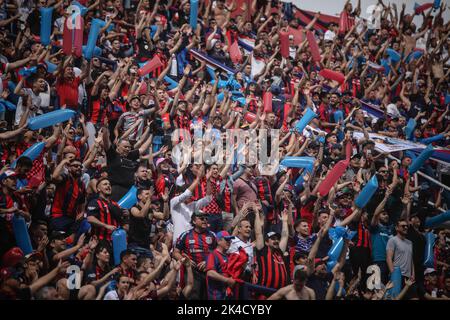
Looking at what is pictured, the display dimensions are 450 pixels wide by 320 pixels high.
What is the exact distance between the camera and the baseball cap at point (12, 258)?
584cm

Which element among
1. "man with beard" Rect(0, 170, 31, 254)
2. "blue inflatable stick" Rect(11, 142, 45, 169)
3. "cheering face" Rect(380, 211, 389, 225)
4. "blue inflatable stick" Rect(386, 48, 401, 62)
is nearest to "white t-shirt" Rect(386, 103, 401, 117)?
"blue inflatable stick" Rect(386, 48, 401, 62)

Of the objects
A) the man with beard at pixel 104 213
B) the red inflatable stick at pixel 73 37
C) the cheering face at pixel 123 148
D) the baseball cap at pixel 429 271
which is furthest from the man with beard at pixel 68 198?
the baseball cap at pixel 429 271

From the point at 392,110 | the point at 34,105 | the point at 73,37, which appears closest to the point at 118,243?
the point at 34,105

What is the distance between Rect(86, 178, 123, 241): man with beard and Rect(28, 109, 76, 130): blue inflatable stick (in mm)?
917

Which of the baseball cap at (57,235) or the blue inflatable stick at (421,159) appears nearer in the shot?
the baseball cap at (57,235)

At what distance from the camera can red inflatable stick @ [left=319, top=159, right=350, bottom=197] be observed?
27.4 ft

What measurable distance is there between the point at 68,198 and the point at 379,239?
364 cm

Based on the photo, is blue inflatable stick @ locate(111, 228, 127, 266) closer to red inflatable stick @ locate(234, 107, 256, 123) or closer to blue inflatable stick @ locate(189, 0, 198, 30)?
red inflatable stick @ locate(234, 107, 256, 123)

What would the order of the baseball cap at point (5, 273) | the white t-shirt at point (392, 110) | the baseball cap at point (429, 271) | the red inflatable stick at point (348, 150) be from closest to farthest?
1. the baseball cap at point (5, 273)
2. the baseball cap at point (429, 271)
3. the red inflatable stick at point (348, 150)
4. the white t-shirt at point (392, 110)

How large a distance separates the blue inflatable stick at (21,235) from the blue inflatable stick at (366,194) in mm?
3947

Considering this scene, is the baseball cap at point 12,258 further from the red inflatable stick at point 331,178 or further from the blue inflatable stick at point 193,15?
the blue inflatable stick at point 193,15

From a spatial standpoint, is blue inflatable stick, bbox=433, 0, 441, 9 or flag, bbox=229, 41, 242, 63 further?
blue inflatable stick, bbox=433, 0, 441, 9

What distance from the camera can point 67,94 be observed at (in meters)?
8.27

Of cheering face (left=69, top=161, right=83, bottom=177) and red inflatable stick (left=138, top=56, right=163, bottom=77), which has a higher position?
red inflatable stick (left=138, top=56, right=163, bottom=77)
